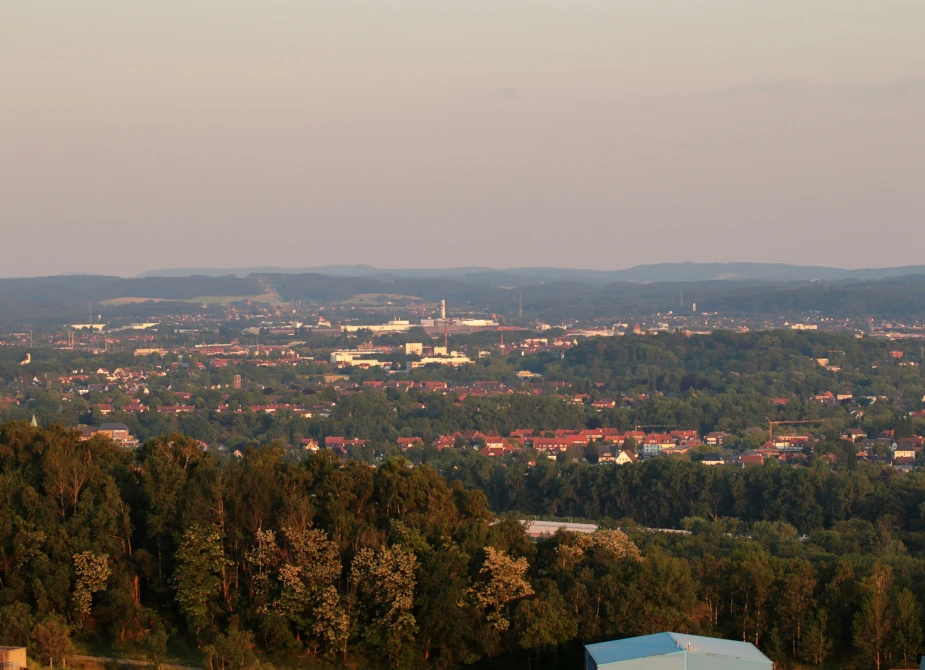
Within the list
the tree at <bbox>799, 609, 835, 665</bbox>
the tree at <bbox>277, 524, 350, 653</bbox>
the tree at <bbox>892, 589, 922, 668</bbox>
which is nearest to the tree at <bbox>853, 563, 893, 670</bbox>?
the tree at <bbox>892, 589, 922, 668</bbox>

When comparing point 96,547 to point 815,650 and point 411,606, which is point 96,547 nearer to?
point 411,606

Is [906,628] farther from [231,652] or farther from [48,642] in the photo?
[48,642]

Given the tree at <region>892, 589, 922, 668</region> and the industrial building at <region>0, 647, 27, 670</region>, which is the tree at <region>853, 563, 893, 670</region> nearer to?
the tree at <region>892, 589, 922, 668</region>

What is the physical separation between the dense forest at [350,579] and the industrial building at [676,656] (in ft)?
6.25

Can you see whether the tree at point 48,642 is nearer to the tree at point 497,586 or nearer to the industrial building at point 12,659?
the industrial building at point 12,659

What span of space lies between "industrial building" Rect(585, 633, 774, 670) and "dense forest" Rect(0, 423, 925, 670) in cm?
190

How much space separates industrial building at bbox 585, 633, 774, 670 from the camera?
66.5 feet

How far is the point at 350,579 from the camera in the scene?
24.3 meters

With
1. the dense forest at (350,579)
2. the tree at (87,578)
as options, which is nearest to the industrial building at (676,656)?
the dense forest at (350,579)

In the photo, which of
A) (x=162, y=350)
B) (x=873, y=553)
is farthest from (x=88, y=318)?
(x=873, y=553)

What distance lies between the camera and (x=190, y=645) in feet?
79.0

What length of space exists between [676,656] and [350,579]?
6236 mm

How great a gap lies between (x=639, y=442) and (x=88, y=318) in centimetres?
13229

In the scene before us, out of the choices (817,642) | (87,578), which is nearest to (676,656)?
(817,642)
